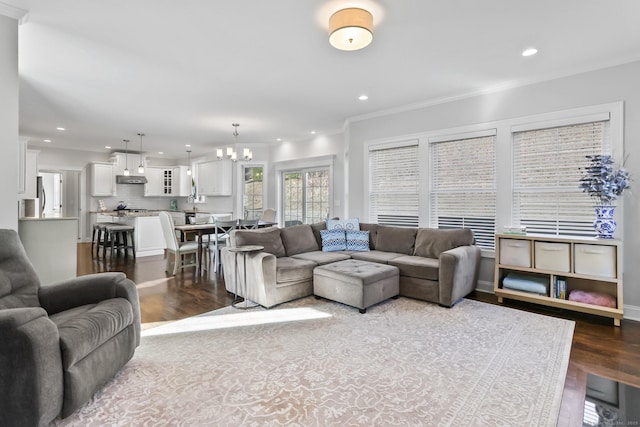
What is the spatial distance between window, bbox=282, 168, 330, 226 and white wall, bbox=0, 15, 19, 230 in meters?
5.03

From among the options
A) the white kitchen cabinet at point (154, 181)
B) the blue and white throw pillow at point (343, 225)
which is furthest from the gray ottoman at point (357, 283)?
the white kitchen cabinet at point (154, 181)

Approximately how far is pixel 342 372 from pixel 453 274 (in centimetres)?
193

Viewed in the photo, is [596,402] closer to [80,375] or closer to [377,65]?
[80,375]

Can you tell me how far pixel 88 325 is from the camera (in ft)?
6.24

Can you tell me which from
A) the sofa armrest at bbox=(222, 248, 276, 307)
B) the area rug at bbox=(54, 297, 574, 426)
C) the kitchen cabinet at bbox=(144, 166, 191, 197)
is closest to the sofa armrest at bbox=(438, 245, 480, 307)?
the area rug at bbox=(54, 297, 574, 426)

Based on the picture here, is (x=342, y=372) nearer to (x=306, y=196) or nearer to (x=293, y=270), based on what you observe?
(x=293, y=270)

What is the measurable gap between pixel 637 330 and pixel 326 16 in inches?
163

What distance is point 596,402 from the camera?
200 cm

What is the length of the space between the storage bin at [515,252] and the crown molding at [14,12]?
5238 millimetres

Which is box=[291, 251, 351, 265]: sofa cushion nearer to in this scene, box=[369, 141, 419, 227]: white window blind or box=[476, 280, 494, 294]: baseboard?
box=[369, 141, 419, 227]: white window blind

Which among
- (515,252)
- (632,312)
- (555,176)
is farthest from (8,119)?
(632,312)

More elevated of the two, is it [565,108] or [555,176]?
[565,108]

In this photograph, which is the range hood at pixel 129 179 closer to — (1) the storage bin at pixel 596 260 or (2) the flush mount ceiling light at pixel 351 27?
(2) the flush mount ceiling light at pixel 351 27

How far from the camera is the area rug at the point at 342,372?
6.07ft
